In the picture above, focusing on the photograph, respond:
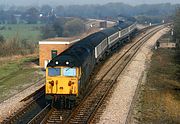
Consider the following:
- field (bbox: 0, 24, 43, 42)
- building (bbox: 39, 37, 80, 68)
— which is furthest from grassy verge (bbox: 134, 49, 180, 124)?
field (bbox: 0, 24, 43, 42)

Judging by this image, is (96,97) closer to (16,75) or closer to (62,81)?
(62,81)

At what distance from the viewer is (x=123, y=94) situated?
24.9 meters

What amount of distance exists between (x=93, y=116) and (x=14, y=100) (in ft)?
21.7

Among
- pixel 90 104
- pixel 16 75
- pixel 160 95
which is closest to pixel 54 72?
pixel 90 104

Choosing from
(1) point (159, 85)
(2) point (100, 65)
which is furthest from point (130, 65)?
(1) point (159, 85)

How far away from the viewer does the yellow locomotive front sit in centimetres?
2039

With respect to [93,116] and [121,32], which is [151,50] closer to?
[121,32]

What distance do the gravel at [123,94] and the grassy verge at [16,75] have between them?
7.29 metres

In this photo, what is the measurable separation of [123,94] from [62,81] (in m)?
5.99

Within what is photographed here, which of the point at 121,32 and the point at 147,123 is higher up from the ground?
the point at 121,32

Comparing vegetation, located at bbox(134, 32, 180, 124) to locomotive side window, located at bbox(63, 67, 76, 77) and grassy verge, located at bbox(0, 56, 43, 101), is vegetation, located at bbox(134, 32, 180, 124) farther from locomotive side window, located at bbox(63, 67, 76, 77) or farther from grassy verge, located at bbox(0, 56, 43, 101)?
grassy verge, located at bbox(0, 56, 43, 101)

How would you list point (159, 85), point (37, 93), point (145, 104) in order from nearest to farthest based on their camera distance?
1. point (145, 104)
2. point (37, 93)
3. point (159, 85)

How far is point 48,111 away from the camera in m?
20.7

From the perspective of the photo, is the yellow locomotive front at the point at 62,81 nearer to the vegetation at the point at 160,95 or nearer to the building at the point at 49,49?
the vegetation at the point at 160,95
